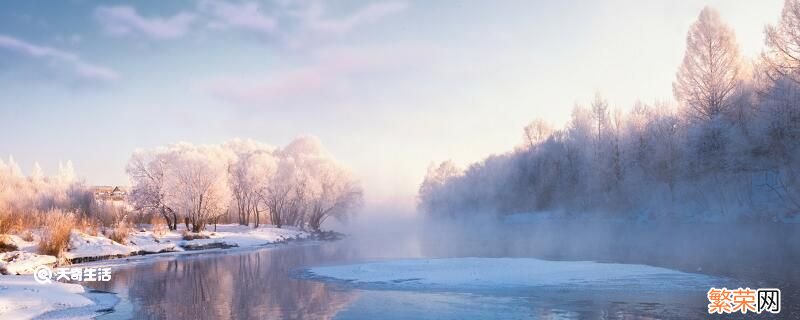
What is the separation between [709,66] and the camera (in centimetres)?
5984

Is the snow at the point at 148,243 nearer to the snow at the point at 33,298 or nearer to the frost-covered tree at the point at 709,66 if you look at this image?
the snow at the point at 33,298

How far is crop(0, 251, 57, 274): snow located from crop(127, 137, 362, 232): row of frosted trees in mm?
29891

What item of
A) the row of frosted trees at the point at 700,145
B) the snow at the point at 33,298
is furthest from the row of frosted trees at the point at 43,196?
the row of frosted trees at the point at 700,145

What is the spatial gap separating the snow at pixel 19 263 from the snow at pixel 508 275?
42.0 feet

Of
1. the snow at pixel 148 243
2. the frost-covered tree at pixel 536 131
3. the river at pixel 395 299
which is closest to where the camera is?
the river at pixel 395 299

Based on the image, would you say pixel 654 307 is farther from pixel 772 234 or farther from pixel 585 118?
pixel 585 118

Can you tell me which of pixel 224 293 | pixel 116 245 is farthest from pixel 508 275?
pixel 116 245

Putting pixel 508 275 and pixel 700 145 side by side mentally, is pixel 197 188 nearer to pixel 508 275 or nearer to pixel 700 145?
pixel 508 275

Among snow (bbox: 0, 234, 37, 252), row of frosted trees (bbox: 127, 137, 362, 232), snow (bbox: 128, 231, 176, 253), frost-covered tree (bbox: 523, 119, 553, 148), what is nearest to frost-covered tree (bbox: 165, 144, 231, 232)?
row of frosted trees (bbox: 127, 137, 362, 232)

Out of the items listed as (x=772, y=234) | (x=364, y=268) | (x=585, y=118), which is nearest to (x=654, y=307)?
(x=364, y=268)

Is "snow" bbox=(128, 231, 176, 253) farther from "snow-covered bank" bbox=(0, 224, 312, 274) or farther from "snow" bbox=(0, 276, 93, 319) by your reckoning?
"snow" bbox=(0, 276, 93, 319)

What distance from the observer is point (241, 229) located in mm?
67125

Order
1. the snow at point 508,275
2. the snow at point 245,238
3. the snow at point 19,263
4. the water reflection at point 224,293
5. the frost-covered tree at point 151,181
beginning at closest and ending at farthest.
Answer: the water reflection at point 224,293
the snow at point 508,275
the snow at point 19,263
the snow at point 245,238
the frost-covered tree at point 151,181

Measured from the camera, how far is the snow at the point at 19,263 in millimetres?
22844
